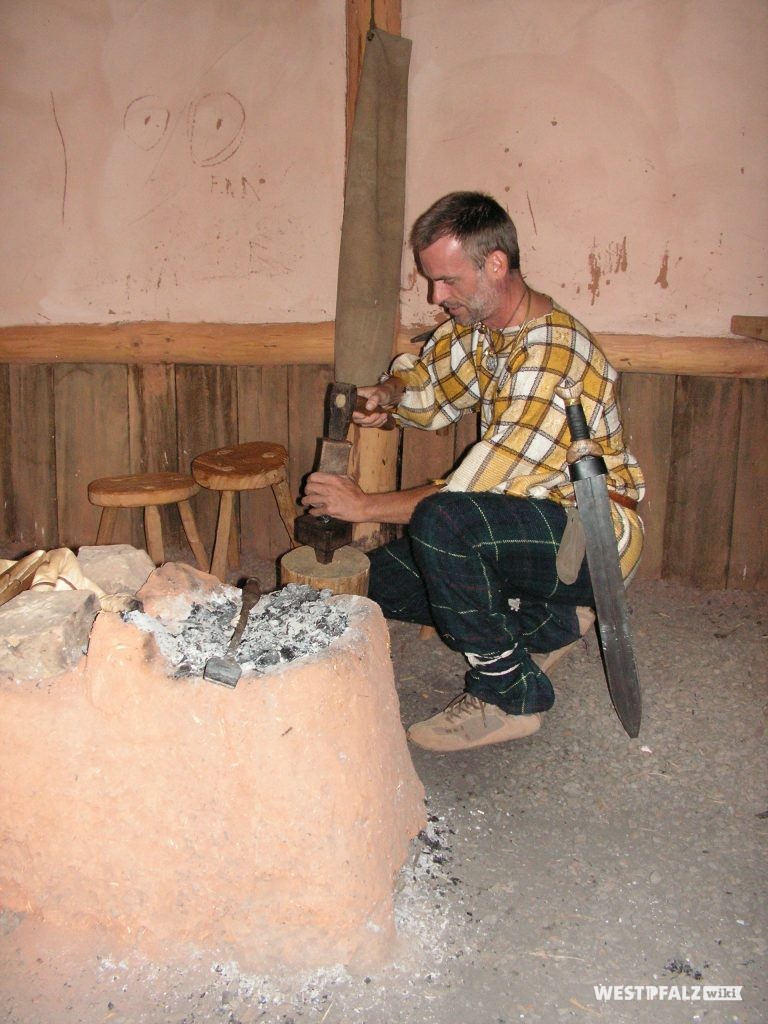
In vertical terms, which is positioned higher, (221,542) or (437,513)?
(437,513)

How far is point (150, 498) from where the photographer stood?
338cm

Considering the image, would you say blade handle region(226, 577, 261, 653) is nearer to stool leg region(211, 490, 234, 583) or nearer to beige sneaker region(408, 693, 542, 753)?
beige sneaker region(408, 693, 542, 753)

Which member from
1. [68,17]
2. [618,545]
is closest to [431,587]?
[618,545]

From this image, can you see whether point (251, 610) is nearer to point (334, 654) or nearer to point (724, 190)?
point (334, 654)

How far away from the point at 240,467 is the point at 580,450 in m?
1.55

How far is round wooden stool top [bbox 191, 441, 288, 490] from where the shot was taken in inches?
131

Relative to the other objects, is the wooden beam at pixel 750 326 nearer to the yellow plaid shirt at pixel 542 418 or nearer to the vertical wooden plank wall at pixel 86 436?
the yellow plaid shirt at pixel 542 418

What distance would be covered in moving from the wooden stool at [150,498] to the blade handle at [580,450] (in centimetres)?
173

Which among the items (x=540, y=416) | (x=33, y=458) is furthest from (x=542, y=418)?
(x=33, y=458)

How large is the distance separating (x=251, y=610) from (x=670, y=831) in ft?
4.07

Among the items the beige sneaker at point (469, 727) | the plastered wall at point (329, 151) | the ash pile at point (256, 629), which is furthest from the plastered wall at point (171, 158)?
the ash pile at point (256, 629)

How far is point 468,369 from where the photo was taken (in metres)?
2.98

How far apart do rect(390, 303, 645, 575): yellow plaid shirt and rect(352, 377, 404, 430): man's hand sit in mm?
342

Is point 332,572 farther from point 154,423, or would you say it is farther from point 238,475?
point 154,423
